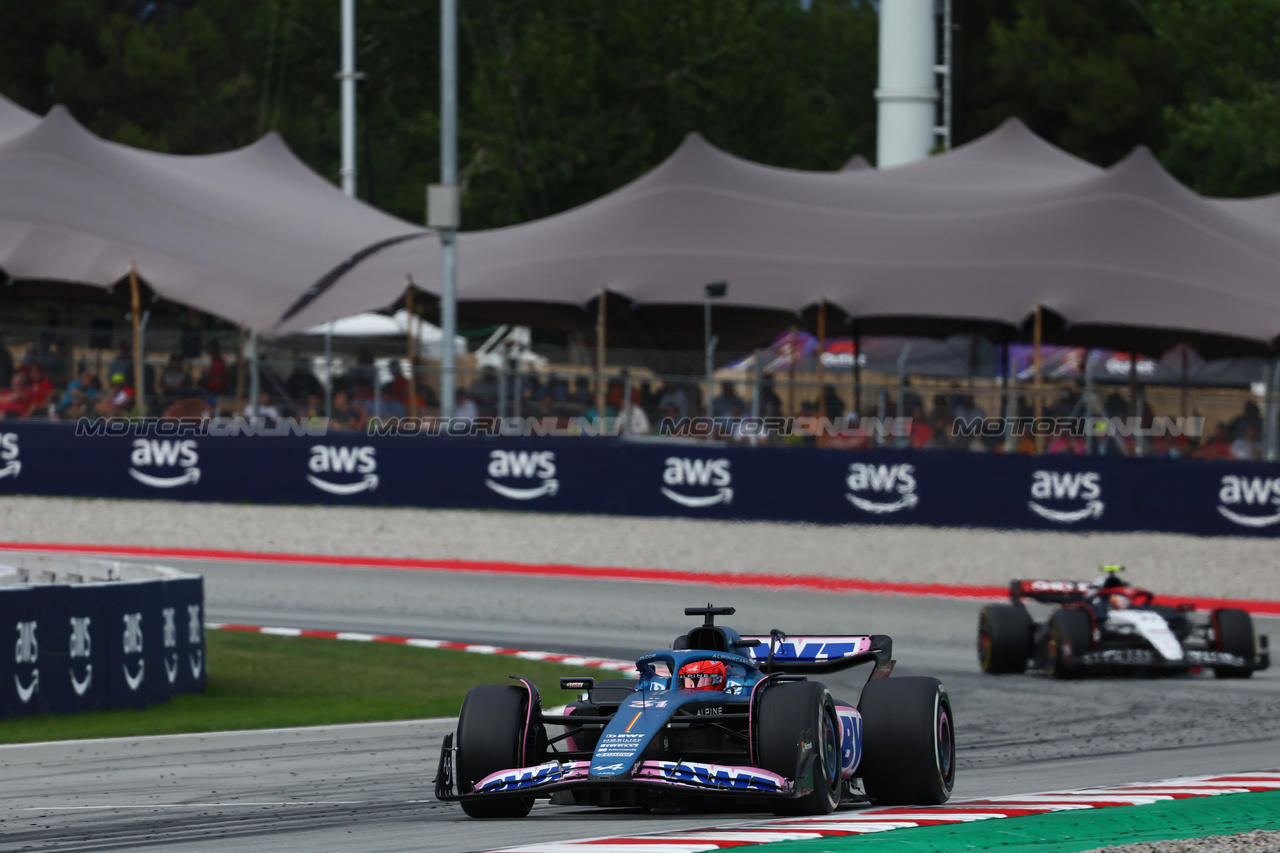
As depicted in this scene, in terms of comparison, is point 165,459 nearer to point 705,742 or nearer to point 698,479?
point 698,479

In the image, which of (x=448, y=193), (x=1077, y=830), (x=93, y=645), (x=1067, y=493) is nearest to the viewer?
(x=1077, y=830)

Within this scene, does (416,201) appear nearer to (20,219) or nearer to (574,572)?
(20,219)

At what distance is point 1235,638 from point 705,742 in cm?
820

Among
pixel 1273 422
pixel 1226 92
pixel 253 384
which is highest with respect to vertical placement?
pixel 1226 92

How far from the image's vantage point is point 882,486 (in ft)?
74.1

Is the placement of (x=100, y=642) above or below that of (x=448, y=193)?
below

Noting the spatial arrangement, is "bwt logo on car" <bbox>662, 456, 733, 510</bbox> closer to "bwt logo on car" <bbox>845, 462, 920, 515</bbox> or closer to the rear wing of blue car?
"bwt logo on car" <bbox>845, 462, 920, 515</bbox>

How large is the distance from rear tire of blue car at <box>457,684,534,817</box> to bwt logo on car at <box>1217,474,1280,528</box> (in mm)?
14998

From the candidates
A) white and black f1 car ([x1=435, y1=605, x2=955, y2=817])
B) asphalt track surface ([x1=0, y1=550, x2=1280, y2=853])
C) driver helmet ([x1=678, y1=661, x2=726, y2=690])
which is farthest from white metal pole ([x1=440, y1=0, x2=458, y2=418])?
driver helmet ([x1=678, y1=661, x2=726, y2=690])

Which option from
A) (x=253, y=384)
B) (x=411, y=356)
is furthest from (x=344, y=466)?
(x=411, y=356)

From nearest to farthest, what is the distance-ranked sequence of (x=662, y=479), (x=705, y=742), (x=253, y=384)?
(x=705, y=742), (x=662, y=479), (x=253, y=384)

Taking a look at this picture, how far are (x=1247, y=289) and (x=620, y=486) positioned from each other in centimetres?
985

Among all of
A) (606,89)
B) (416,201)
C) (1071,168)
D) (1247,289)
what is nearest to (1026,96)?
(606,89)

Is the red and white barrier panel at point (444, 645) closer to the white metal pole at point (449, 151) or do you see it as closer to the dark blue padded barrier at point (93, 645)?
the dark blue padded barrier at point (93, 645)
